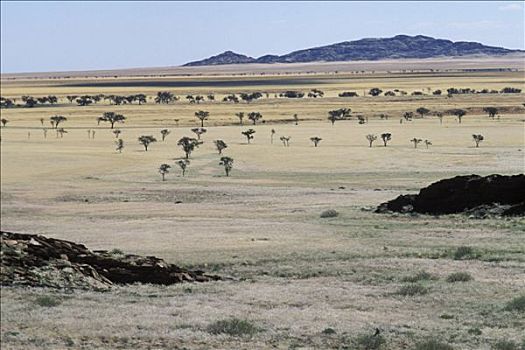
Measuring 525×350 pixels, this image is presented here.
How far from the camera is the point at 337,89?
198 meters

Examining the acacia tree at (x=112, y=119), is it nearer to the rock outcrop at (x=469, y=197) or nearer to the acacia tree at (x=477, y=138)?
the acacia tree at (x=477, y=138)

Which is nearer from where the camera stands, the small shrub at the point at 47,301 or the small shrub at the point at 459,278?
the small shrub at the point at 47,301

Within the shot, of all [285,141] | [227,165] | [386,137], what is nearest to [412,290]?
[227,165]

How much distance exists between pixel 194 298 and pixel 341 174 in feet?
118

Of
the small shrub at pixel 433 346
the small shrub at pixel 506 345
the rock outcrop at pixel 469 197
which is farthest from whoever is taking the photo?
the rock outcrop at pixel 469 197

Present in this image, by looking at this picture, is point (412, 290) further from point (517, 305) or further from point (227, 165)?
point (227, 165)

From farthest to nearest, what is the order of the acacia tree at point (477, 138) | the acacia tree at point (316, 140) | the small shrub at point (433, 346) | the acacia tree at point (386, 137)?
the acacia tree at point (316, 140), the acacia tree at point (386, 137), the acacia tree at point (477, 138), the small shrub at point (433, 346)

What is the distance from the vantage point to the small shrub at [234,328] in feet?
52.4

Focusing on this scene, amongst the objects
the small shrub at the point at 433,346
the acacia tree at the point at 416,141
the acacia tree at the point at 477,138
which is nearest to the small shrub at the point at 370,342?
the small shrub at the point at 433,346

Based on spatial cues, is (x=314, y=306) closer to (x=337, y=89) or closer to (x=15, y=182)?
(x=15, y=182)

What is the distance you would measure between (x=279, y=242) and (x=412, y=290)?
10.3m

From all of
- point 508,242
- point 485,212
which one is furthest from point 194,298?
point 485,212

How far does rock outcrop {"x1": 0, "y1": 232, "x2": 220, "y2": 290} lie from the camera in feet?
70.8

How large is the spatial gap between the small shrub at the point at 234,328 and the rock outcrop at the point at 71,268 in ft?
19.8
